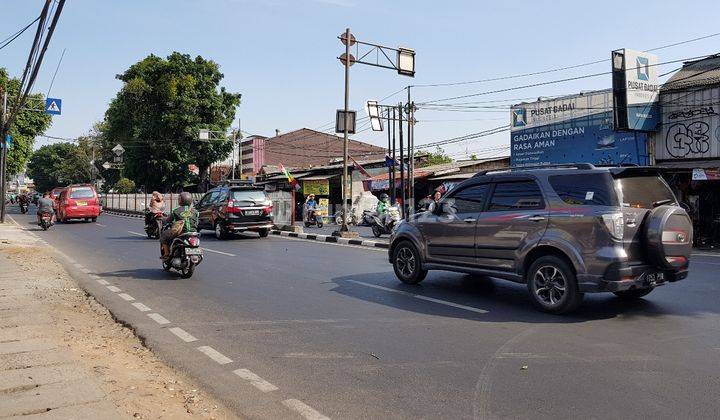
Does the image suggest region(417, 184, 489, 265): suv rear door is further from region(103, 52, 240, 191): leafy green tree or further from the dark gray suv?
region(103, 52, 240, 191): leafy green tree

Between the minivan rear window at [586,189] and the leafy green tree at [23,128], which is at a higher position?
the leafy green tree at [23,128]

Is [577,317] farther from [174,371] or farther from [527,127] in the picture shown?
[527,127]

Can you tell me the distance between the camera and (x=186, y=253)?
10273 millimetres

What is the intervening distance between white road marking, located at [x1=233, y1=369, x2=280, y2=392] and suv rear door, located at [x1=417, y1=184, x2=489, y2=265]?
168 inches

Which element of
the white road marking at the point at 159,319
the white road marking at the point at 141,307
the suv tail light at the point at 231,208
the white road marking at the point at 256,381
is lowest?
the white road marking at the point at 256,381

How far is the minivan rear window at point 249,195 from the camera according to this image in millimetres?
19000

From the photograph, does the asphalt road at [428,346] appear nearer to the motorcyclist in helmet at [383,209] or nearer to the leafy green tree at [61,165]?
the motorcyclist in helmet at [383,209]

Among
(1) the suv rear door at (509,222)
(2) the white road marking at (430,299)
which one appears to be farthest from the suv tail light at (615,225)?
(2) the white road marking at (430,299)

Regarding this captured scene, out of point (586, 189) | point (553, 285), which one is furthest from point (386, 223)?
point (586, 189)

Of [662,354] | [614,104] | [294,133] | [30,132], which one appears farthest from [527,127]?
[294,133]

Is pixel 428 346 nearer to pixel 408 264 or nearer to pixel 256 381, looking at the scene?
pixel 256 381

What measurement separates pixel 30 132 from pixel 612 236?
4492cm

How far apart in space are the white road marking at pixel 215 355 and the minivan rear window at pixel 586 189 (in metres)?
4.52

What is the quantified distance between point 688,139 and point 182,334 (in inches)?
791
